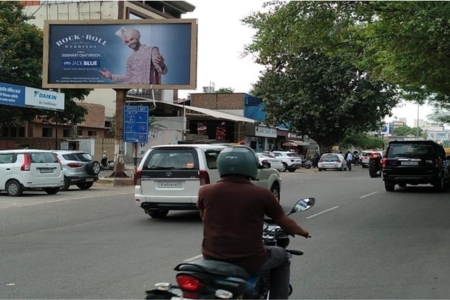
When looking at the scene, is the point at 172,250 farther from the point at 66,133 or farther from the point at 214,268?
the point at 66,133

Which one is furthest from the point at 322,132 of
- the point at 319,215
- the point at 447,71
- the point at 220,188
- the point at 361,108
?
the point at 220,188

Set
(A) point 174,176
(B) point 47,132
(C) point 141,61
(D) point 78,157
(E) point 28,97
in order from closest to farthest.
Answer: (A) point 174,176, (D) point 78,157, (C) point 141,61, (E) point 28,97, (B) point 47,132

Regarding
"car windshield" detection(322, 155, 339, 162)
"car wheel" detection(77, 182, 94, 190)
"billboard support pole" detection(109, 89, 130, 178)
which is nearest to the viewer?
"car wheel" detection(77, 182, 94, 190)

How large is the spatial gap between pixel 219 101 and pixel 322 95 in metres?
14.4

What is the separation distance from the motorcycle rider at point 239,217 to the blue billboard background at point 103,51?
64.8 ft

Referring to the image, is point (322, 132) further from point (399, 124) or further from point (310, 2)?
point (399, 124)

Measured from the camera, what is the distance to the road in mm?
6348

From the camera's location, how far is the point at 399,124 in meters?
161

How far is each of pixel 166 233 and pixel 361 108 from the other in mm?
37004

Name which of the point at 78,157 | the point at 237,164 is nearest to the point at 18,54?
the point at 78,157

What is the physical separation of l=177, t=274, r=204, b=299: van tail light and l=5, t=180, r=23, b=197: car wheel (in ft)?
50.6

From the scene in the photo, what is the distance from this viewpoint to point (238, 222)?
3.89 m

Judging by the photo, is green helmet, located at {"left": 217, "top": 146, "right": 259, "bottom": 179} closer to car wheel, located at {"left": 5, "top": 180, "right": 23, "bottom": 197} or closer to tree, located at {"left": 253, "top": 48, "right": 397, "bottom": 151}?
car wheel, located at {"left": 5, "top": 180, "right": 23, "bottom": 197}

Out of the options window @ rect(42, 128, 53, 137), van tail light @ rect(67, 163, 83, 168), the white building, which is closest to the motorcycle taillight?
van tail light @ rect(67, 163, 83, 168)
